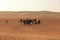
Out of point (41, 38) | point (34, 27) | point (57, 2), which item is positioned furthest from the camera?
point (57, 2)

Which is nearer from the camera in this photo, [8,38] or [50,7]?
[8,38]

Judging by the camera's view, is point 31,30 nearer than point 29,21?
Yes

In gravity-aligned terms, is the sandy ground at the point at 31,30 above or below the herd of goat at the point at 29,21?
below

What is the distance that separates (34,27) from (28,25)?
0.17ft

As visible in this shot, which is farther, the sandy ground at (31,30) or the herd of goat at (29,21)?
the herd of goat at (29,21)

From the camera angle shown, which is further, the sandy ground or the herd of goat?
the herd of goat

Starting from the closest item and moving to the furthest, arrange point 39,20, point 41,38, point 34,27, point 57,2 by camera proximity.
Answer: point 41,38, point 34,27, point 39,20, point 57,2

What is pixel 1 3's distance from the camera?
1208 mm

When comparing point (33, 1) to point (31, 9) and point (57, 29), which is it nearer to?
point (31, 9)

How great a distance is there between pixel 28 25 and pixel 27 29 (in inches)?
2.7

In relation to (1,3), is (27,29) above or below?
below

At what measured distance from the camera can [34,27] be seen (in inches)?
31.4

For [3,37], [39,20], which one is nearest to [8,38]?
[3,37]

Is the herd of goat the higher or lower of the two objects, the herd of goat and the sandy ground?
the higher
